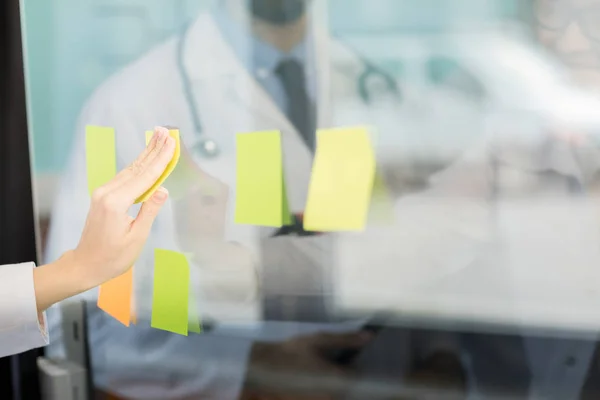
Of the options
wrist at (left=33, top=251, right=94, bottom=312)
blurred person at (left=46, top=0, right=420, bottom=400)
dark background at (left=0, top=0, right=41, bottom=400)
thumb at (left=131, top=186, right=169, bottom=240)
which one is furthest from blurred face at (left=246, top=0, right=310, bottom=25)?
dark background at (left=0, top=0, right=41, bottom=400)

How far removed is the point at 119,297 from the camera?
0.89 meters

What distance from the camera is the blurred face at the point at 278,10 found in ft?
2.47

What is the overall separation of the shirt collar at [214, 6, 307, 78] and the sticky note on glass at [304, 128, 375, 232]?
114mm

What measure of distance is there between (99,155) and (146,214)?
0.27m

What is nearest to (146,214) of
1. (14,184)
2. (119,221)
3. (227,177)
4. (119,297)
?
(119,221)

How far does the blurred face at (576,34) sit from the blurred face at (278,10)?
0.93 feet

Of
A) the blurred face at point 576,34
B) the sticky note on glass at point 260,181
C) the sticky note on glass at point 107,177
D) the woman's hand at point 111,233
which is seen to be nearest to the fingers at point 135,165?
the woman's hand at point 111,233

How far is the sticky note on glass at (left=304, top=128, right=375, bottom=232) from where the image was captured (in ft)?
2.28

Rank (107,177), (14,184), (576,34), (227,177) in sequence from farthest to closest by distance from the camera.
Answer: (14,184), (107,177), (227,177), (576,34)

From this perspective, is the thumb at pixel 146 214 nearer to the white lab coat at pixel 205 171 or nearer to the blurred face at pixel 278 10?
the white lab coat at pixel 205 171

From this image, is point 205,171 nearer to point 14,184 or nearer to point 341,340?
point 341,340

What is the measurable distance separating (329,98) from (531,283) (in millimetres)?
306

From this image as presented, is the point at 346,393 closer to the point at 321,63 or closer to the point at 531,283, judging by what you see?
the point at 531,283

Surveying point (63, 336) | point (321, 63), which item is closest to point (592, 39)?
point (321, 63)
